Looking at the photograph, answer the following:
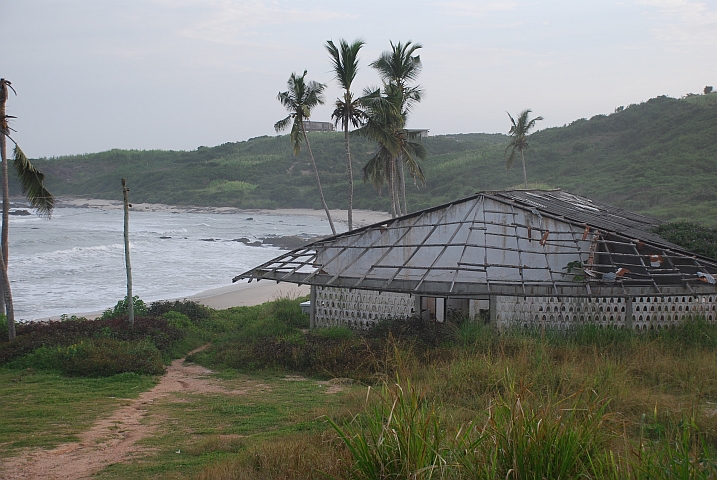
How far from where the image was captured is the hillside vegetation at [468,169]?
4419cm

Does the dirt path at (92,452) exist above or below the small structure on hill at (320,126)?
below

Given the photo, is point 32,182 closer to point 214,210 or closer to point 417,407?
point 417,407

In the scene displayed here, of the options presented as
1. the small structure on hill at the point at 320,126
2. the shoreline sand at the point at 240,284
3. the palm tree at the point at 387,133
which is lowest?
the shoreline sand at the point at 240,284

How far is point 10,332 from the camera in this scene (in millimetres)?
13141

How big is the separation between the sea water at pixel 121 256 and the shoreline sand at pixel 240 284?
44.6 inches

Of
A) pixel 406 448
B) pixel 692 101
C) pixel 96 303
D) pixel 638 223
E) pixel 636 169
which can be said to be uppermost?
pixel 692 101

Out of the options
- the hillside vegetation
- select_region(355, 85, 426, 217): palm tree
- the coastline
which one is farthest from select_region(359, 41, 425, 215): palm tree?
the coastline

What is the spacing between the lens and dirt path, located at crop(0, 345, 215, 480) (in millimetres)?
6125

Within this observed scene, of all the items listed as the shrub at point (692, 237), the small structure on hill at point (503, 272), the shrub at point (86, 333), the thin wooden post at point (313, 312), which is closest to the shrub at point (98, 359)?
the shrub at point (86, 333)

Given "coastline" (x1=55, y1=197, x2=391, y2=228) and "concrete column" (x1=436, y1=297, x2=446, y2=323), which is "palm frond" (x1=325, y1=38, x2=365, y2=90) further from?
"coastline" (x1=55, y1=197, x2=391, y2=228)

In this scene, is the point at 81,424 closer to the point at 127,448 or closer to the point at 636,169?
the point at 127,448

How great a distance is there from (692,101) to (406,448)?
69.1 metres

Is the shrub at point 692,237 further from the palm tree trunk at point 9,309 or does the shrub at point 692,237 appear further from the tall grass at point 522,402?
the palm tree trunk at point 9,309

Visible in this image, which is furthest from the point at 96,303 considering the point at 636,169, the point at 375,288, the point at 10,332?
the point at 636,169
